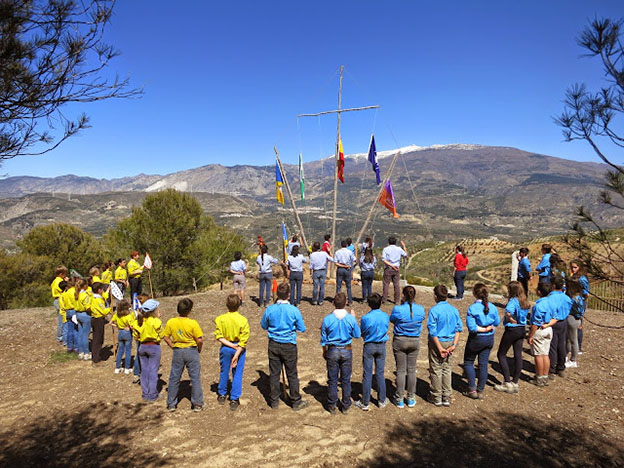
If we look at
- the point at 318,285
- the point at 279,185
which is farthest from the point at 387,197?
the point at 279,185

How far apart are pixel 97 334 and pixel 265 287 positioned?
17.2ft

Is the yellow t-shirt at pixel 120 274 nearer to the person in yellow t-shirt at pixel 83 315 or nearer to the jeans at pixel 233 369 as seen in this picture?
the person in yellow t-shirt at pixel 83 315

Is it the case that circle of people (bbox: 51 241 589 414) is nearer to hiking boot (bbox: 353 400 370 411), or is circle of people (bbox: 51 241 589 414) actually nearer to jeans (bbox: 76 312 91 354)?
hiking boot (bbox: 353 400 370 411)

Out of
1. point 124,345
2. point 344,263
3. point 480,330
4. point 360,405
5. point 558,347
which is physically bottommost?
point 360,405

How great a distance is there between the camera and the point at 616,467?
15.6 feet

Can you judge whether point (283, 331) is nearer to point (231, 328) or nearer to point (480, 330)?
point (231, 328)

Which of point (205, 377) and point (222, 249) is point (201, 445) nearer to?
point (205, 377)

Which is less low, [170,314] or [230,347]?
[230,347]

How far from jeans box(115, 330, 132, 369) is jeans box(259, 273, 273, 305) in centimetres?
481

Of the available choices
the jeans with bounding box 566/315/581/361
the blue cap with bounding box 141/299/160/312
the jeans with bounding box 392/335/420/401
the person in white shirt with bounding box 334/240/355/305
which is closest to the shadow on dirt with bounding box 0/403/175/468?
the blue cap with bounding box 141/299/160/312

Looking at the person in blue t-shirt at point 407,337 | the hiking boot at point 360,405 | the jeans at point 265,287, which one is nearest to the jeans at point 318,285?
the jeans at point 265,287

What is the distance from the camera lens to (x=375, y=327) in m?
5.73

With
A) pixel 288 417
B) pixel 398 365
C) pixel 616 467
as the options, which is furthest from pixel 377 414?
pixel 616 467

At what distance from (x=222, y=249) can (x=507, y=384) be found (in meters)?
24.3
